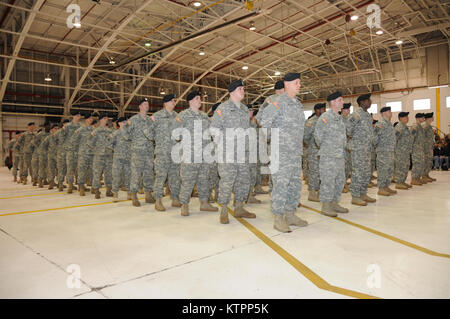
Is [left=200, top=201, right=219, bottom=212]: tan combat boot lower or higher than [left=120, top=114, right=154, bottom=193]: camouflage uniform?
lower

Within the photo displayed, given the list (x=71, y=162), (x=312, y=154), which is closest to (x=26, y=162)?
(x=71, y=162)

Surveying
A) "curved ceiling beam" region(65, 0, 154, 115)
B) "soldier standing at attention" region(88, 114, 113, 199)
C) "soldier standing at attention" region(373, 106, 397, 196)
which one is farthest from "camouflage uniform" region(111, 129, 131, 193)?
"curved ceiling beam" region(65, 0, 154, 115)

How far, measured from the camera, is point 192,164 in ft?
13.8

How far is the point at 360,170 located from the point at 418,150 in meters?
3.65

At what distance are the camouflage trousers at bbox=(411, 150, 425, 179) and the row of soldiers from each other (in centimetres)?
2

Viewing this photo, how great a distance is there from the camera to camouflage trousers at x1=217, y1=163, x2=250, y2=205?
148 inches

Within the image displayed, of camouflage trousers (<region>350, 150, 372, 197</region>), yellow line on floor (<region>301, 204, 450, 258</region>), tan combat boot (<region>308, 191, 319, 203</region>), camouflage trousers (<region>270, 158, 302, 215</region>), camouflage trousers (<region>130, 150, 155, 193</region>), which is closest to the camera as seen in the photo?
yellow line on floor (<region>301, 204, 450, 258</region>)

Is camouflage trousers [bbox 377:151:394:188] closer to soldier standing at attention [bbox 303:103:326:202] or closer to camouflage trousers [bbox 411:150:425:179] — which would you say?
soldier standing at attention [bbox 303:103:326:202]

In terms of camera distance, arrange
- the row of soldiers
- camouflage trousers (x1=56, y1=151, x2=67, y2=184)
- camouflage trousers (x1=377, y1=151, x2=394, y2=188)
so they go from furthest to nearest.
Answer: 1. camouflage trousers (x1=56, y1=151, x2=67, y2=184)
2. camouflage trousers (x1=377, y1=151, x2=394, y2=188)
3. the row of soldiers

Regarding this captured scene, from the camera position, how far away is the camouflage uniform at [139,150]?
16.4 feet

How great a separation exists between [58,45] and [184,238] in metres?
17.5

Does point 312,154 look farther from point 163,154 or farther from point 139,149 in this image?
point 139,149

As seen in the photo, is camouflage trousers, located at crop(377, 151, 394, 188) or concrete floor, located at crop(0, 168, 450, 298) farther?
camouflage trousers, located at crop(377, 151, 394, 188)

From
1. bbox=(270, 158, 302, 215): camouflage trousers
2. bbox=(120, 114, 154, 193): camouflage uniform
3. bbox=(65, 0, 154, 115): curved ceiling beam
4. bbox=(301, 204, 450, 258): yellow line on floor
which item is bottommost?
bbox=(301, 204, 450, 258): yellow line on floor
